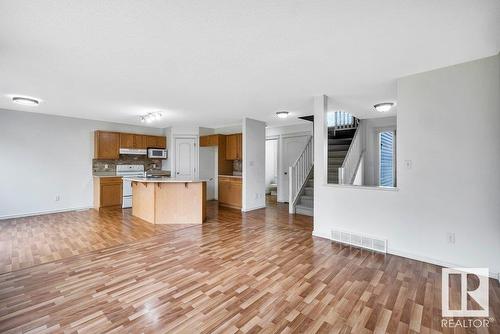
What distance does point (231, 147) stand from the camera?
7.21m

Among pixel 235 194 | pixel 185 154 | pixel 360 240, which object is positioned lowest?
pixel 360 240

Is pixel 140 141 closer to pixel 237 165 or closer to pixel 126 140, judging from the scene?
pixel 126 140

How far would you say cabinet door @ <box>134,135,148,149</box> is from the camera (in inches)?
268

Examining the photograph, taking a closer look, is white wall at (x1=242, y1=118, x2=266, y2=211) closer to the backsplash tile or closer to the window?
the backsplash tile

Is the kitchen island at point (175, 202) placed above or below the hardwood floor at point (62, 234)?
above

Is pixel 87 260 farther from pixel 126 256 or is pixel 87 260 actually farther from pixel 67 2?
pixel 67 2

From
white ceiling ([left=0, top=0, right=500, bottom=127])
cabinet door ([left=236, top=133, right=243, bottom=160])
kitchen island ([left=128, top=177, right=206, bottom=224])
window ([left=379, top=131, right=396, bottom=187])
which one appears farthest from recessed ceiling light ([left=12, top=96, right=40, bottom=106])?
window ([left=379, top=131, right=396, bottom=187])

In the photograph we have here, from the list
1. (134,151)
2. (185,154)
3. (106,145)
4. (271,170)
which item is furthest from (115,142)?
(271,170)

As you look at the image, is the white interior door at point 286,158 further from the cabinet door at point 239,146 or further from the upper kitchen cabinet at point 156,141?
the upper kitchen cabinet at point 156,141

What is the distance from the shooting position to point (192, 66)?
9.12ft

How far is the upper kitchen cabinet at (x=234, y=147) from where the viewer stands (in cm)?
701

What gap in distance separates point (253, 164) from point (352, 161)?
2474 millimetres

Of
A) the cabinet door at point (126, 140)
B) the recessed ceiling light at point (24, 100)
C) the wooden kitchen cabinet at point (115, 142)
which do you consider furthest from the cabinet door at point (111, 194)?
the recessed ceiling light at point (24, 100)

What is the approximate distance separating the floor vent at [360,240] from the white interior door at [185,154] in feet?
16.5
